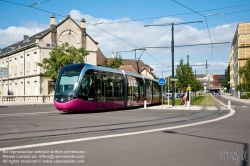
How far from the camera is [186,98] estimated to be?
3066 cm

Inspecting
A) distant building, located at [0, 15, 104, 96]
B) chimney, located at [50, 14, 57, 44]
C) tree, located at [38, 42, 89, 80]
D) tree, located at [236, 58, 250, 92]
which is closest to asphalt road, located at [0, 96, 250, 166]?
tree, located at [38, 42, 89, 80]

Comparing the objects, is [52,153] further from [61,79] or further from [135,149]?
[61,79]

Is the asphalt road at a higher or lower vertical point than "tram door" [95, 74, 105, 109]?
lower

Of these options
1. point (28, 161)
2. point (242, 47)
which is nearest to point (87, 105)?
point (28, 161)

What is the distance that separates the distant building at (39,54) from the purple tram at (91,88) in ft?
93.5

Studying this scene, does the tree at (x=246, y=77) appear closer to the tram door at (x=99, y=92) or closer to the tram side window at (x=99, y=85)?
the tram door at (x=99, y=92)

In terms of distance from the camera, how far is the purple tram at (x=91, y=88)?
18.1 metres

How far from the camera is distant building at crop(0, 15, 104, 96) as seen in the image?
49750mm

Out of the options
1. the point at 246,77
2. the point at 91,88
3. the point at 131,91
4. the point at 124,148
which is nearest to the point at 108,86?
the point at 91,88

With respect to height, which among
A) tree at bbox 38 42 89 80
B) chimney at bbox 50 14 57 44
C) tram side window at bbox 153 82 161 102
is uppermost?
chimney at bbox 50 14 57 44

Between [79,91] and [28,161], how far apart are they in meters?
12.2

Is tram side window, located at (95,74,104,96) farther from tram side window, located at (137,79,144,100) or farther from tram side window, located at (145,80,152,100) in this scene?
tram side window, located at (145,80,152,100)

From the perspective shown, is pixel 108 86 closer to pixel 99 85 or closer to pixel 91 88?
pixel 99 85

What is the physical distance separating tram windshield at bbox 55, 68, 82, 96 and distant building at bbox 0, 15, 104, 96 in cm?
3183
